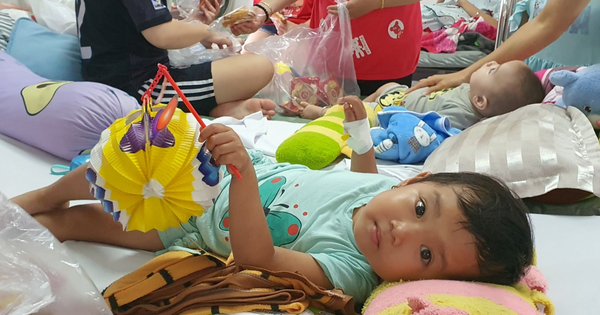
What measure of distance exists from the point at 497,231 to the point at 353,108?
0.50 metres

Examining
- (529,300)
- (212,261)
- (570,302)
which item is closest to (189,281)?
(212,261)

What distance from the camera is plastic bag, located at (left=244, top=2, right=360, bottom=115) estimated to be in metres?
1.98

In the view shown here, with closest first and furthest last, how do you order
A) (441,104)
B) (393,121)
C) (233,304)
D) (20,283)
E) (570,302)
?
(20,283), (233,304), (570,302), (393,121), (441,104)

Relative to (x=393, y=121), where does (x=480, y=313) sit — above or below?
above

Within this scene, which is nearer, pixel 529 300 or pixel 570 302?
pixel 529 300

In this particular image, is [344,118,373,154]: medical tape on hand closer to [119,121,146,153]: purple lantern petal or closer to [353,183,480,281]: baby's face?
[353,183,480,281]: baby's face

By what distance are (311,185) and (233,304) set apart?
0.33 metres

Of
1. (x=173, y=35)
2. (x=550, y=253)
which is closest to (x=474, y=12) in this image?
(x=173, y=35)

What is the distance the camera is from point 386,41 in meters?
2.09

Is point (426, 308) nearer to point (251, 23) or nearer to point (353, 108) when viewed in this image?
point (353, 108)

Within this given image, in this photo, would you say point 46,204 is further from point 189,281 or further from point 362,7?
point 362,7

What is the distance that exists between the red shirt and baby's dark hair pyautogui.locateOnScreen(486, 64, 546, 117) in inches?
22.9

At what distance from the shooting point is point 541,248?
39.2 inches

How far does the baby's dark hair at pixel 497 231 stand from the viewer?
2.41 feet
